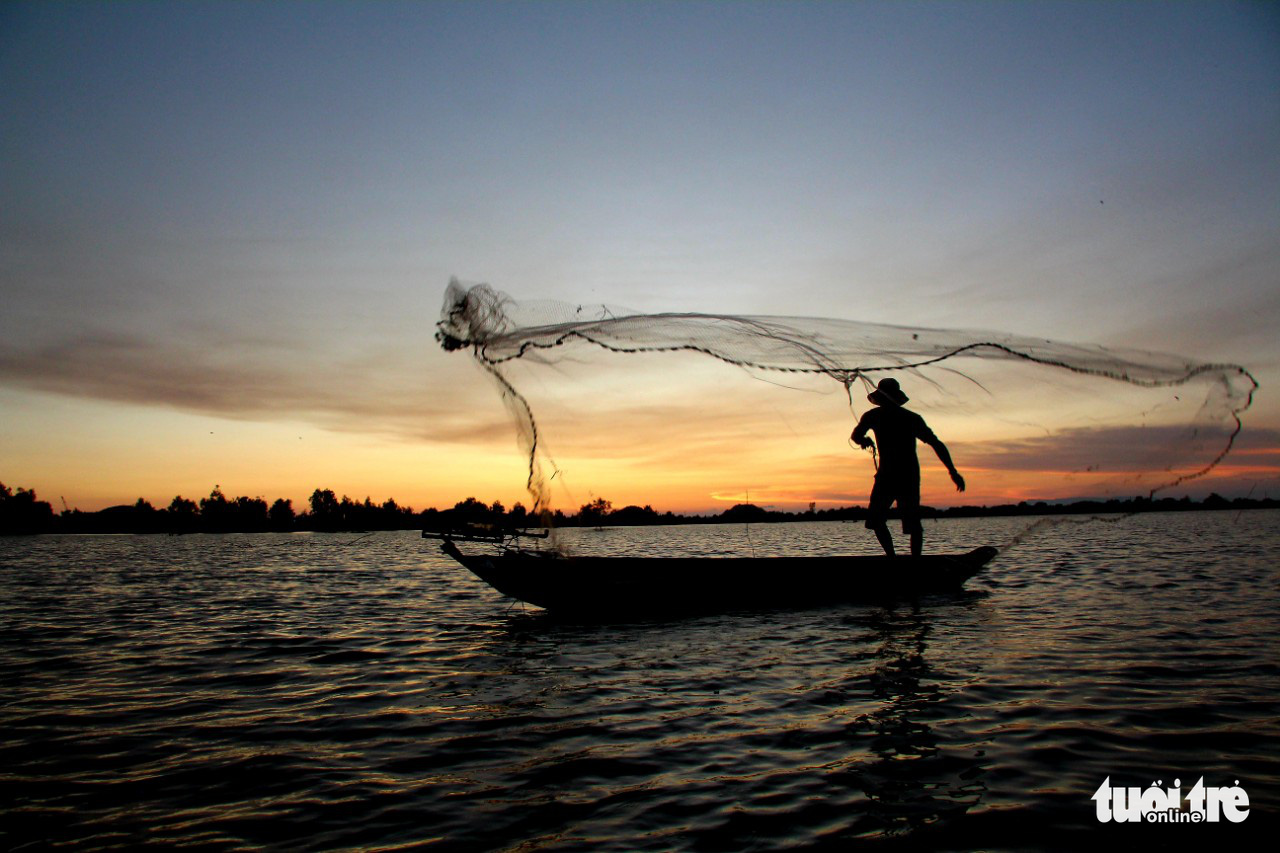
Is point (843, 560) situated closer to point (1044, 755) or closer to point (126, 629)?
point (1044, 755)

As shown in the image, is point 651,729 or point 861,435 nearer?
point 651,729

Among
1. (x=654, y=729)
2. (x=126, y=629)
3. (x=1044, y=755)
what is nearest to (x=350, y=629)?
(x=126, y=629)

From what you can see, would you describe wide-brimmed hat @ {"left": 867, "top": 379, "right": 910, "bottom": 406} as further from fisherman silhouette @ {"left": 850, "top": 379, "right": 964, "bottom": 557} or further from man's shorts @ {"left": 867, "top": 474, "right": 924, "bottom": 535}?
man's shorts @ {"left": 867, "top": 474, "right": 924, "bottom": 535}

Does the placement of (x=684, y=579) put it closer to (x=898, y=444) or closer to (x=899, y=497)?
(x=899, y=497)

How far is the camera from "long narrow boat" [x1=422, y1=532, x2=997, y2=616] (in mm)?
13062

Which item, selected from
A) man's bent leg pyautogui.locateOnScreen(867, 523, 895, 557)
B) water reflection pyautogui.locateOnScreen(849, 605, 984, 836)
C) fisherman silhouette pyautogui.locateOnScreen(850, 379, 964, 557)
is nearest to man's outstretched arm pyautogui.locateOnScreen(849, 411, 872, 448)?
fisherman silhouette pyautogui.locateOnScreen(850, 379, 964, 557)

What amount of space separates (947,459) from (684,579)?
5.40m

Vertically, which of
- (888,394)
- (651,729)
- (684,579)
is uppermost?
(888,394)

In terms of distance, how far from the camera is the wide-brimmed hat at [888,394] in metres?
13.4

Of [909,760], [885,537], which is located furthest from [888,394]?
[909,760]

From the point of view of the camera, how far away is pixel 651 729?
6.72 meters

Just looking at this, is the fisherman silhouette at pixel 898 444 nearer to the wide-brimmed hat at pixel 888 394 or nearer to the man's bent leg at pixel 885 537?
the wide-brimmed hat at pixel 888 394

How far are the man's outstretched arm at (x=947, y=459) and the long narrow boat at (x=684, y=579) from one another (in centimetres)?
200

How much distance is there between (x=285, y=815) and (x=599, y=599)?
27.5ft
